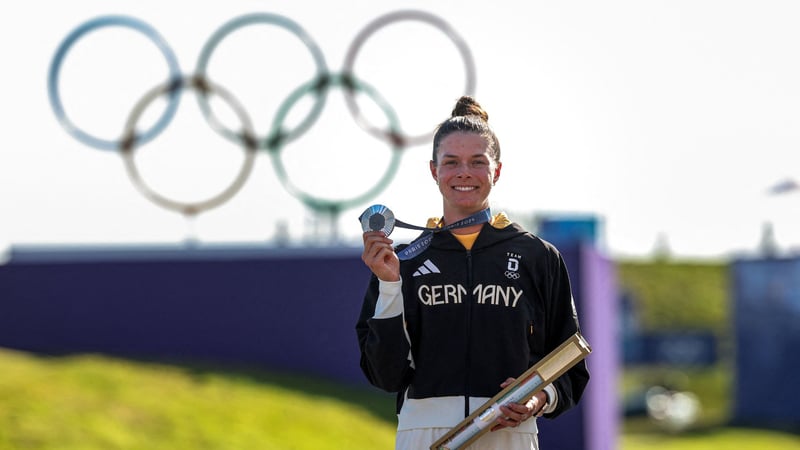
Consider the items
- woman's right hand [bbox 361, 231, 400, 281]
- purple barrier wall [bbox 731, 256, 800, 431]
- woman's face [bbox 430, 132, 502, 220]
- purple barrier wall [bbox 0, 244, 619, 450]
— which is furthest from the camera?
purple barrier wall [bbox 731, 256, 800, 431]

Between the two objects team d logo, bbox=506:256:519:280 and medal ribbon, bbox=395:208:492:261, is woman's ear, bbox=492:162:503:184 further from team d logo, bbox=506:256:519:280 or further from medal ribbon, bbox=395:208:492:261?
team d logo, bbox=506:256:519:280

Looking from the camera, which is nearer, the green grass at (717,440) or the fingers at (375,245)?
the fingers at (375,245)

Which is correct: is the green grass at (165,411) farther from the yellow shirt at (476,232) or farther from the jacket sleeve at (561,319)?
the jacket sleeve at (561,319)

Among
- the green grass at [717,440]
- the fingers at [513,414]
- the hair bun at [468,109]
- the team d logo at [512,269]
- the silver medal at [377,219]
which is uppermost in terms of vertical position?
the hair bun at [468,109]

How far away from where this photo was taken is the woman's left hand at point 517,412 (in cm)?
526

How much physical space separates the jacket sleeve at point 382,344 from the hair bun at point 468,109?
757 mm

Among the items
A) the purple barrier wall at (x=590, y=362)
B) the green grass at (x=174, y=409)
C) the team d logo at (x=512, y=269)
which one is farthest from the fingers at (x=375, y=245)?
the purple barrier wall at (x=590, y=362)

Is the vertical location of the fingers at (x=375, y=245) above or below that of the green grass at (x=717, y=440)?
above

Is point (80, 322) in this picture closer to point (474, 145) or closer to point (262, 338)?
point (262, 338)

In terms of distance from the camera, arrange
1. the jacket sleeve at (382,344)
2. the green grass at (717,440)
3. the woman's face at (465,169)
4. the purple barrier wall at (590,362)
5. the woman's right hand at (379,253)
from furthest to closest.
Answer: the green grass at (717,440)
the purple barrier wall at (590,362)
the woman's face at (465,169)
the jacket sleeve at (382,344)
the woman's right hand at (379,253)

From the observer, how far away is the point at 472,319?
5555mm

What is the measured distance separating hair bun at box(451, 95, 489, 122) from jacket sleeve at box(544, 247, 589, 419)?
0.60 m

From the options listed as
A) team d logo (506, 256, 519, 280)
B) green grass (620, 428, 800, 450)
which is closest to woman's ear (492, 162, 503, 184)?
team d logo (506, 256, 519, 280)

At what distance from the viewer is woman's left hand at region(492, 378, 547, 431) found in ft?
17.3
